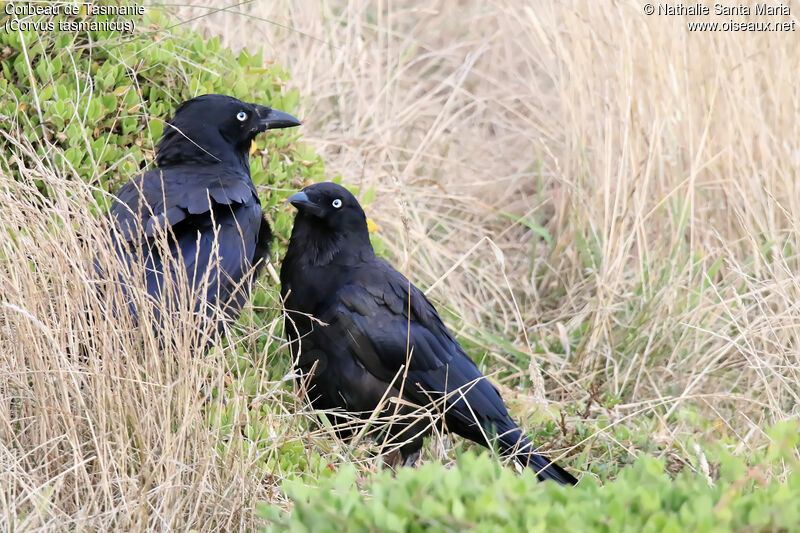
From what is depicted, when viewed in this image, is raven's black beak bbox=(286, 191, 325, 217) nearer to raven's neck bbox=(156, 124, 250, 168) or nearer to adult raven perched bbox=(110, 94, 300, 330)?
adult raven perched bbox=(110, 94, 300, 330)

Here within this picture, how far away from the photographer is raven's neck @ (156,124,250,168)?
170 inches

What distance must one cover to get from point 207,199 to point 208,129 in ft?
1.64

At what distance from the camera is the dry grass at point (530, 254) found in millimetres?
2938

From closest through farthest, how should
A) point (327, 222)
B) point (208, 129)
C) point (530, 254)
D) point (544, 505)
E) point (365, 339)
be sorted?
→ point (544, 505)
point (365, 339)
point (327, 222)
point (208, 129)
point (530, 254)

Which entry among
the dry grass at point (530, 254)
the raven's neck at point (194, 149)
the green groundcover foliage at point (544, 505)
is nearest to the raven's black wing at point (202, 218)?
the raven's neck at point (194, 149)

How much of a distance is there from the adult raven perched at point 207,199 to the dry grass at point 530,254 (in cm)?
32

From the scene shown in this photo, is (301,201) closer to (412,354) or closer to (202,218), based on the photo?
(202,218)

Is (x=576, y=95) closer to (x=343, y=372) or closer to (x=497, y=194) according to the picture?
(x=497, y=194)

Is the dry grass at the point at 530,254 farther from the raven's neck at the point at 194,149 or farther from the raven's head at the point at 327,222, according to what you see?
the raven's neck at the point at 194,149

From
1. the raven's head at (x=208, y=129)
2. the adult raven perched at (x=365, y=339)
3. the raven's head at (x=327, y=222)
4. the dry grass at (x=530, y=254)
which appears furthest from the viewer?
the raven's head at (x=208, y=129)

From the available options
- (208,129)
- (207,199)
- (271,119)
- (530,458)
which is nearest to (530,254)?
(271,119)

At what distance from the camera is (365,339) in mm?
3893

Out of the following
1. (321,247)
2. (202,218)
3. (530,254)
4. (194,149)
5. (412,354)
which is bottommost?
(530,254)

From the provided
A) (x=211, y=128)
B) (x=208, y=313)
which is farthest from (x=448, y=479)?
(x=211, y=128)
